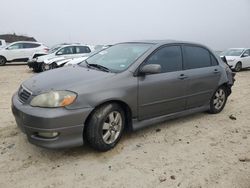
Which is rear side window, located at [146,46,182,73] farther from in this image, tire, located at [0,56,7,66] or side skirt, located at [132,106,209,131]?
tire, located at [0,56,7,66]

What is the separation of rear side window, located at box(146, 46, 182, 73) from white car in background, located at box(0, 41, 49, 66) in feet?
48.8

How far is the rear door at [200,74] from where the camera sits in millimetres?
5125

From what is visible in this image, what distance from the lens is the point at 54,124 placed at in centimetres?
341

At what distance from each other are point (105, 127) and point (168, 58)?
5.74 feet

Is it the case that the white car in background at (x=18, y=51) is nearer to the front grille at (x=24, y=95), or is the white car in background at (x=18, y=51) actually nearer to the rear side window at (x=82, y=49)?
the rear side window at (x=82, y=49)

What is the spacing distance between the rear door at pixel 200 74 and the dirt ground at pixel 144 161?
0.61m

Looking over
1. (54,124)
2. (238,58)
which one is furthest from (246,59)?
(54,124)

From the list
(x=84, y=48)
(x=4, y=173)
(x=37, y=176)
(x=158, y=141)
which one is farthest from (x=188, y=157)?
(x=84, y=48)

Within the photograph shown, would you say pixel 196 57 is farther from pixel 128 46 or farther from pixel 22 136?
pixel 22 136

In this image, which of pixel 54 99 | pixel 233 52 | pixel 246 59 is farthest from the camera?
pixel 233 52

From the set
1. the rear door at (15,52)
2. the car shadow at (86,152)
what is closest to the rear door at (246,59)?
the rear door at (15,52)

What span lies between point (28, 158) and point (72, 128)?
0.74 metres

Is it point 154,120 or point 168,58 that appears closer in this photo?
point 154,120

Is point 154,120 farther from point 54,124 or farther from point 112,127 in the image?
point 54,124
